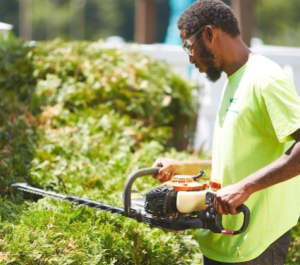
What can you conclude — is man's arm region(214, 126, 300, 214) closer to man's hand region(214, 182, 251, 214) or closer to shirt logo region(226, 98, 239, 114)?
man's hand region(214, 182, 251, 214)

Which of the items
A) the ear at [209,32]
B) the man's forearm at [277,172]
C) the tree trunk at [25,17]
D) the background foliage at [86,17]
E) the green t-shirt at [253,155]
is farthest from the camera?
the background foliage at [86,17]

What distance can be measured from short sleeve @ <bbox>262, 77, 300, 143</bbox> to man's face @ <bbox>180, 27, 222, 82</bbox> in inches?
17.6

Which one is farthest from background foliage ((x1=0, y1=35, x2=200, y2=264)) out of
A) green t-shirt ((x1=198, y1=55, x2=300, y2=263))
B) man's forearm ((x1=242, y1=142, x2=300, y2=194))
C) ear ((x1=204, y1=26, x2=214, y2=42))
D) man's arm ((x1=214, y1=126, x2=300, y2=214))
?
ear ((x1=204, y1=26, x2=214, y2=42))

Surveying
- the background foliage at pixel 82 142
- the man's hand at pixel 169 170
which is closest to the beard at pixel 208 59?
the man's hand at pixel 169 170

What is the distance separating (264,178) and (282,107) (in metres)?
0.37

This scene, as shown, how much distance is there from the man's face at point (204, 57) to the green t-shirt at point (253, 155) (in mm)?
131

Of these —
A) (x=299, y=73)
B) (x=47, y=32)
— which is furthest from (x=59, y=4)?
(x=299, y=73)

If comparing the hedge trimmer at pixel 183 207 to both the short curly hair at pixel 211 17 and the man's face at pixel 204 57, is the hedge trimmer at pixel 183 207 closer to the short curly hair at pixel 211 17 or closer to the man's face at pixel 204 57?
the man's face at pixel 204 57

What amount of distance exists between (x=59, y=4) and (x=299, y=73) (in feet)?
294

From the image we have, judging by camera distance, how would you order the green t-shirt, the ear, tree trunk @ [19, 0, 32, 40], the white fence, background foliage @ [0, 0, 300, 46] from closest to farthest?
1. the green t-shirt
2. the ear
3. the white fence
4. tree trunk @ [19, 0, 32, 40]
5. background foliage @ [0, 0, 300, 46]

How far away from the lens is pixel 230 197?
295 centimetres

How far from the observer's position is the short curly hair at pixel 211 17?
331 centimetres

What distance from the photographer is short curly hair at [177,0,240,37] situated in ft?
10.9

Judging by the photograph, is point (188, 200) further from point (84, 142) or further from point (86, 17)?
point (86, 17)
